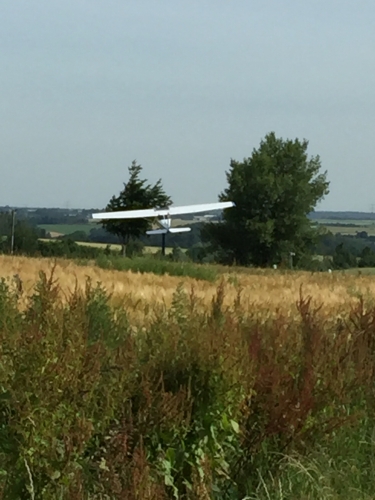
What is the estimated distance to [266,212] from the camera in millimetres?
84812

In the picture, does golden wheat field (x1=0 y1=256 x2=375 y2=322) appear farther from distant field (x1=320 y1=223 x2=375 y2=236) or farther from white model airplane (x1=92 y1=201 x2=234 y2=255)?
distant field (x1=320 y1=223 x2=375 y2=236)

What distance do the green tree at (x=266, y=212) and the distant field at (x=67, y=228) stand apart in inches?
769

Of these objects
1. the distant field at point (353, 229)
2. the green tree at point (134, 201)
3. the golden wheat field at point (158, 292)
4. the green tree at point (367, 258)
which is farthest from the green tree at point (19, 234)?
the distant field at point (353, 229)

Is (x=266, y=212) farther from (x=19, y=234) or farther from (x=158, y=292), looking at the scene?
(x=158, y=292)

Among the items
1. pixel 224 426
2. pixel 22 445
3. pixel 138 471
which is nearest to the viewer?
pixel 138 471

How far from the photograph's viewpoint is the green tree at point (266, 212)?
83.3 metres

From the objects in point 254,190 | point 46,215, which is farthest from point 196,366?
point 46,215

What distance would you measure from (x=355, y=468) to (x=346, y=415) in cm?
41

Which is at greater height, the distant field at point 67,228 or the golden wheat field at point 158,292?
the distant field at point 67,228

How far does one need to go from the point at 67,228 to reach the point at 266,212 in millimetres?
29860

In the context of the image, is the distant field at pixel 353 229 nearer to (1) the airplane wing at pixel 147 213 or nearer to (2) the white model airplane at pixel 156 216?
(1) the airplane wing at pixel 147 213

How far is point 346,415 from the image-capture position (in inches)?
273

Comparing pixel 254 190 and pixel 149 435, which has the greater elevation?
pixel 254 190

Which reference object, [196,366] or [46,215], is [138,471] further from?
[46,215]
